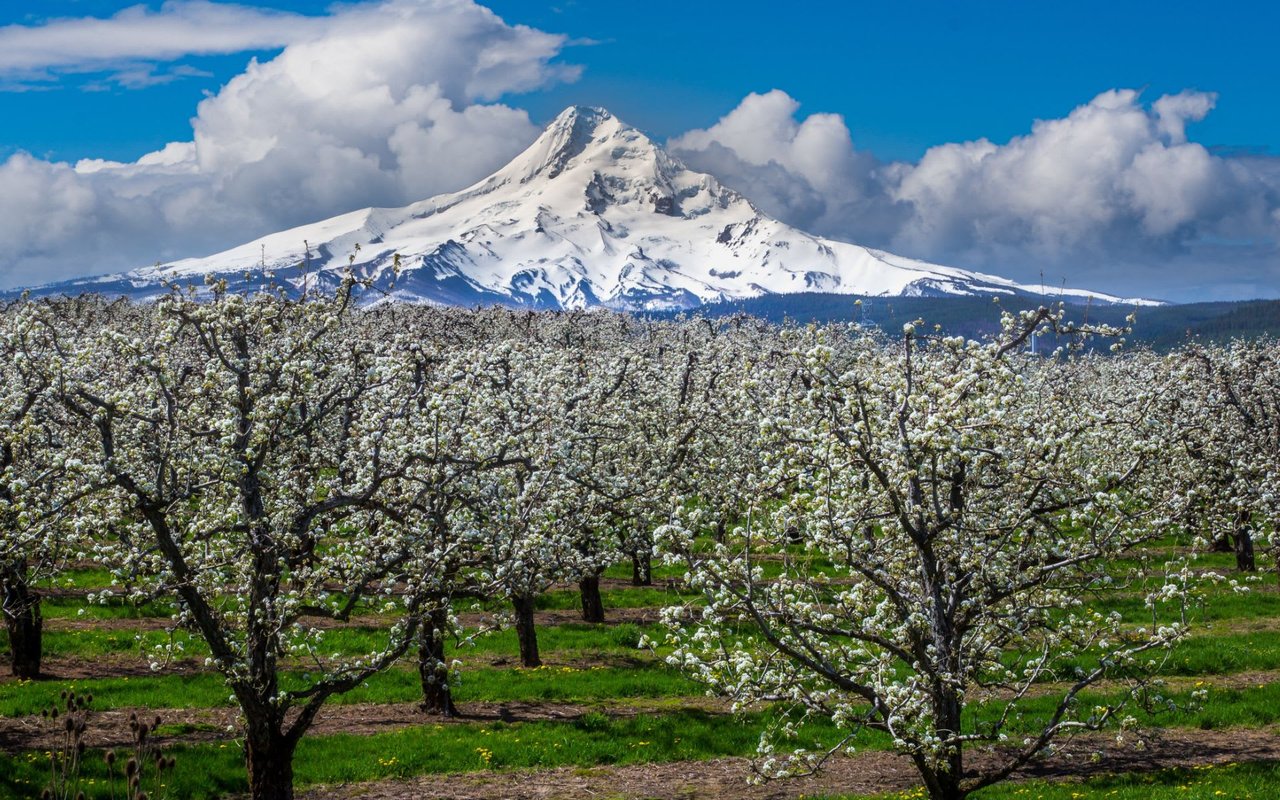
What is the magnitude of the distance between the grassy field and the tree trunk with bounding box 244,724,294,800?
193 cm

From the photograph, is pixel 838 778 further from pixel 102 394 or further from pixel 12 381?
pixel 12 381

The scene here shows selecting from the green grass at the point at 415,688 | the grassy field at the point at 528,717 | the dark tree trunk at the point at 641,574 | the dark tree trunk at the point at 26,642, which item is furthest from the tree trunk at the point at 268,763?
the dark tree trunk at the point at 641,574

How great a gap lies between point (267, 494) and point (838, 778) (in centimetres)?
1123

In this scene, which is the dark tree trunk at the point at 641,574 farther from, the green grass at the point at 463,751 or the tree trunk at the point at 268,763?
the tree trunk at the point at 268,763

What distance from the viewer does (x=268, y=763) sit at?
50.6 ft

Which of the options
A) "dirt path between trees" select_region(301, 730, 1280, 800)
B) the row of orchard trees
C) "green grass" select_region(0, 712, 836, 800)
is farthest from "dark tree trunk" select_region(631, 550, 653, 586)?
"dirt path between trees" select_region(301, 730, 1280, 800)

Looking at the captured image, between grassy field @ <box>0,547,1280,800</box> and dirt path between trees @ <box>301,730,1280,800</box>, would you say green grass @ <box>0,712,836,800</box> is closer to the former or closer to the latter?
grassy field @ <box>0,547,1280,800</box>

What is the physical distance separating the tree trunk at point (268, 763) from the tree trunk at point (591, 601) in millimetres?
17011

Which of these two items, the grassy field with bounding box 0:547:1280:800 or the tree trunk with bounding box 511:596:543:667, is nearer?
the grassy field with bounding box 0:547:1280:800

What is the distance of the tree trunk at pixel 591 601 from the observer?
106ft

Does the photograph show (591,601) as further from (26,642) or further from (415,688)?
(26,642)

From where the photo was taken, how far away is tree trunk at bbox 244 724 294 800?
50.4 ft

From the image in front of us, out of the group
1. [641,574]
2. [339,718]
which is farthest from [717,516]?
[641,574]

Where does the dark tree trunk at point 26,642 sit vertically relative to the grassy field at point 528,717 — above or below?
above
